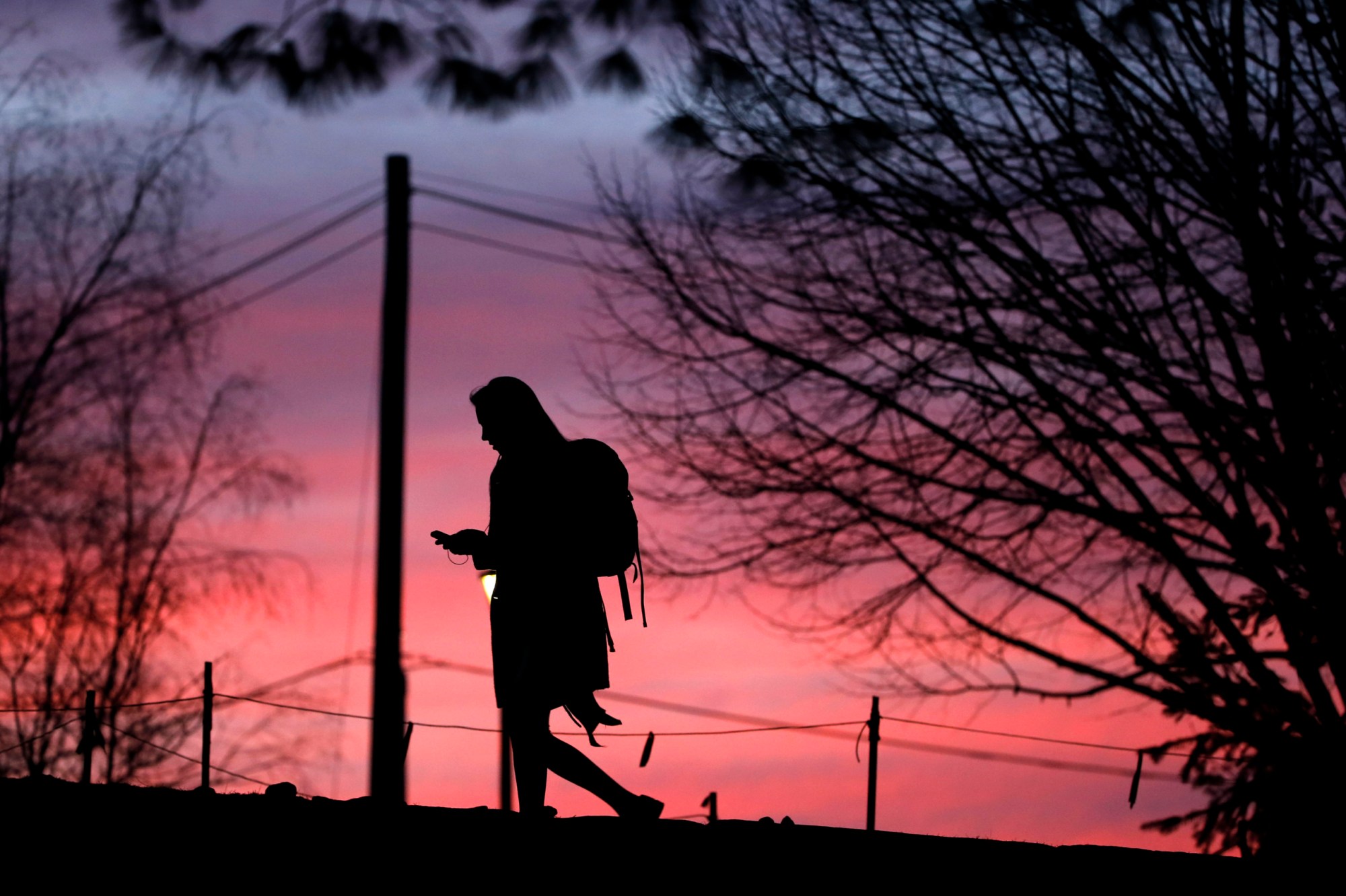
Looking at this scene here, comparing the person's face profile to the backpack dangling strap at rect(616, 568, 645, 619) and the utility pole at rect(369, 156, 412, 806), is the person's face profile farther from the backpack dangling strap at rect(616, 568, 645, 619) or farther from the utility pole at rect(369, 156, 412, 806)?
the utility pole at rect(369, 156, 412, 806)

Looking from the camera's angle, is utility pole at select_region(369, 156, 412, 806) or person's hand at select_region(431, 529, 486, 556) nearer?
person's hand at select_region(431, 529, 486, 556)

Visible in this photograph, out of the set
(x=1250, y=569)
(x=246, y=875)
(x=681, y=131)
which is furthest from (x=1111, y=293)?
(x=246, y=875)

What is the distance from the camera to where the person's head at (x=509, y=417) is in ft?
21.5

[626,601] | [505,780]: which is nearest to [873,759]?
[626,601]

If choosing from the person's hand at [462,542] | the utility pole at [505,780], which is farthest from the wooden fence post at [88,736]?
the utility pole at [505,780]

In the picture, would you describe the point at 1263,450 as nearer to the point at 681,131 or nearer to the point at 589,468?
the point at 681,131

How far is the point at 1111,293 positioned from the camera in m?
10.1

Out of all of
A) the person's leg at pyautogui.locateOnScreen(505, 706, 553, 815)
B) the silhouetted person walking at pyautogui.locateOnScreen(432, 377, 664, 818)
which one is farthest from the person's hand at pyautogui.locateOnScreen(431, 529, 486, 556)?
the person's leg at pyautogui.locateOnScreen(505, 706, 553, 815)

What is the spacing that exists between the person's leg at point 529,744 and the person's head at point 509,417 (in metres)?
1.12

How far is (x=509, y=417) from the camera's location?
21.5 feet

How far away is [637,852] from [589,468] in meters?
1.64

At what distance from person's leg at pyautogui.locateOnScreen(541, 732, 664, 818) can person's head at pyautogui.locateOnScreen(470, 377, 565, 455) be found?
126cm

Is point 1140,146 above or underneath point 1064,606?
above

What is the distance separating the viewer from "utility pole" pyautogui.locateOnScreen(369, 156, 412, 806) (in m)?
10.4
